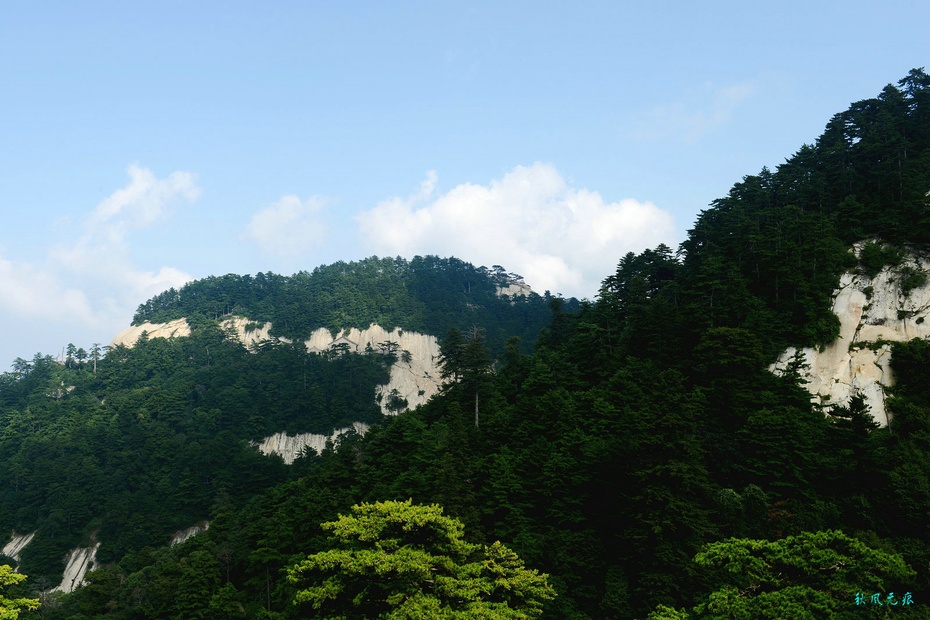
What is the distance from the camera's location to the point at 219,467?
78.3m

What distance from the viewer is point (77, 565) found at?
6956 cm

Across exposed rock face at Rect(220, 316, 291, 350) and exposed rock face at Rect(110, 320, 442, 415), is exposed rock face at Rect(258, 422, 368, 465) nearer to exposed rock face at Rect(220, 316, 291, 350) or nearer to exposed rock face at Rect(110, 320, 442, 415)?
exposed rock face at Rect(110, 320, 442, 415)

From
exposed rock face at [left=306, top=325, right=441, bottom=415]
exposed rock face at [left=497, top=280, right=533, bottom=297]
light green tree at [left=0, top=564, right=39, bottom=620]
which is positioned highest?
exposed rock face at [left=497, top=280, right=533, bottom=297]

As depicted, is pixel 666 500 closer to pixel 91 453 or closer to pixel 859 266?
pixel 859 266

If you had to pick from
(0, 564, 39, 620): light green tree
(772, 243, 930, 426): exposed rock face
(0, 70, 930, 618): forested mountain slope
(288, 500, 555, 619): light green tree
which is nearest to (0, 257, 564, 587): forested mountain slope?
(0, 70, 930, 618): forested mountain slope

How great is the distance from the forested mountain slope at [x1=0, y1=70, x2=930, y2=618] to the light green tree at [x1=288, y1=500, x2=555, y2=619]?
53 centimetres

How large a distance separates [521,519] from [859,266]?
33167 millimetres

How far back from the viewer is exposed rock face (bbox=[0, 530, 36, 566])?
72438mm

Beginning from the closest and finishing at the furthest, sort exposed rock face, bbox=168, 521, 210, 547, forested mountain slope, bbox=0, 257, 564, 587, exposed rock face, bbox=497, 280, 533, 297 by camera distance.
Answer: exposed rock face, bbox=168, 521, 210, 547, forested mountain slope, bbox=0, 257, 564, 587, exposed rock face, bbox=497, 280, 533, 297

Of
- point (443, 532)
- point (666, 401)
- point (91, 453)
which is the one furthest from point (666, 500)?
point (91, 453)

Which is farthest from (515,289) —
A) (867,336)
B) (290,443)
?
(867,336)

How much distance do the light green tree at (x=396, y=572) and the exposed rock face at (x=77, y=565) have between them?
6698cm

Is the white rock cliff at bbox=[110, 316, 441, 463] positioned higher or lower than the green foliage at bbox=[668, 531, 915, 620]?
higher

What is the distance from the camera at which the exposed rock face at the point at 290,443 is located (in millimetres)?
90688
